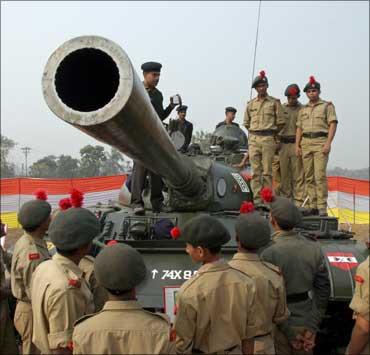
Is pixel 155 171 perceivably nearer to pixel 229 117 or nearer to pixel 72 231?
pixel 72 231

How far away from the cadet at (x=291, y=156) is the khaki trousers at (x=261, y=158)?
0.53 m

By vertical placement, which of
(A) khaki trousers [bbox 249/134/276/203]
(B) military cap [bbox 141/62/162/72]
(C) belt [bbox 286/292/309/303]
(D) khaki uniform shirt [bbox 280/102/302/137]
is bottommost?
(C) belt [bbox 286/292/309/303]

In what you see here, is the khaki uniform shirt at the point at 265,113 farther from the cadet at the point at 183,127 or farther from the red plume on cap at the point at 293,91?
the cadet at the point at 183,127

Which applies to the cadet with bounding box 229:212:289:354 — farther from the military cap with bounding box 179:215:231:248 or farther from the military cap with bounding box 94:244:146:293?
the military cap with bounding box 94:244:146:293

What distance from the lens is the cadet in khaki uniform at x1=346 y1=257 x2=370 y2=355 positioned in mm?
4082

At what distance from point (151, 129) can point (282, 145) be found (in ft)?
21.4

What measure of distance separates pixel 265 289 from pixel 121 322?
5.07ft

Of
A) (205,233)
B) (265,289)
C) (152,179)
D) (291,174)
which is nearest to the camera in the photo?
(205,233)

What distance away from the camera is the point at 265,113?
945cm

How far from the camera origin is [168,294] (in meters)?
5.92

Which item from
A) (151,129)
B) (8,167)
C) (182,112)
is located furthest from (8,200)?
(8,167)

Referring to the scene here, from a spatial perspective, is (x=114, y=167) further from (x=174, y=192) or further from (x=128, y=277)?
(x=128, y=277)

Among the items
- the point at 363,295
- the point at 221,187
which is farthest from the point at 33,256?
the point at 221,187

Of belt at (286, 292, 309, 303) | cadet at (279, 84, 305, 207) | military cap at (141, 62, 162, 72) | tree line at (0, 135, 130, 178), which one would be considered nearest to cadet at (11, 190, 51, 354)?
belt at (286, 292, 309, 303)
